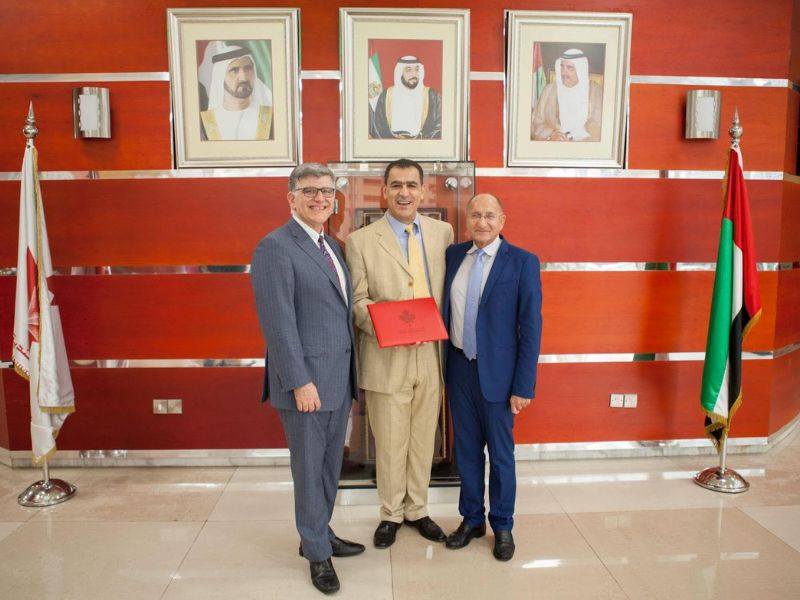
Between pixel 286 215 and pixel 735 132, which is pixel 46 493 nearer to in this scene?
pixel 286 215

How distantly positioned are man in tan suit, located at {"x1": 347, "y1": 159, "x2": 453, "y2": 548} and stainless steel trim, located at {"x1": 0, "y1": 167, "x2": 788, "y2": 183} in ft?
3.55

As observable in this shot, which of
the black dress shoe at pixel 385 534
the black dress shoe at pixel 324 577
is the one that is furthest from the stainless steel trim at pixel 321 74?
the black dress shoe at pixel 324 577

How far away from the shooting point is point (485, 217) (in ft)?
8.42

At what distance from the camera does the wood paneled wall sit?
11.6ft

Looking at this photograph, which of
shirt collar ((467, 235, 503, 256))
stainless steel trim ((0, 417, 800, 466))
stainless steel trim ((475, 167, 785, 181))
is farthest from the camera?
stainless steel trim ((0, 417, 800, 466))

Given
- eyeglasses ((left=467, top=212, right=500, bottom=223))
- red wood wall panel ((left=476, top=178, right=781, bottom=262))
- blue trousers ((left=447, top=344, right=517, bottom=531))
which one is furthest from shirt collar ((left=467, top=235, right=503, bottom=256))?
red wood wall panel ((left=476, top=178, right=781, bottom=262))

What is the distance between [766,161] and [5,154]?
16.1 feet

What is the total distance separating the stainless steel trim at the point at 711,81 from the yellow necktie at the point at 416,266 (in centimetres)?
202

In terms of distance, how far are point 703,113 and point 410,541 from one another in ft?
10.2

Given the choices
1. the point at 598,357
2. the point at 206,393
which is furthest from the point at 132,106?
the point at 598,357

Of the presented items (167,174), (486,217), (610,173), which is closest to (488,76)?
(610,173)

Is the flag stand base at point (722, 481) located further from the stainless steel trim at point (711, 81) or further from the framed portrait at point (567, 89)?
the stainless steel trim at point (711, 81)

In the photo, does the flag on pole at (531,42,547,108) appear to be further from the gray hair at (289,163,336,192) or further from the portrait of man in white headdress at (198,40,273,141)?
the gray hair at (289,163,336,192)

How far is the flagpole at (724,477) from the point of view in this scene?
3.38 meters
